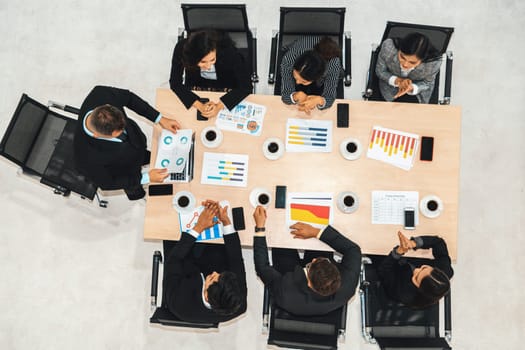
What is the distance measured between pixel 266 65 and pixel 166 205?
1.67 meters

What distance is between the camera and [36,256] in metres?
3.56

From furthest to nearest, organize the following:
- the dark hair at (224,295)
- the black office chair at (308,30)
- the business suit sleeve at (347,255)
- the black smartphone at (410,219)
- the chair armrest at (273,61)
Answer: the chair armrest at (273,61) < the black office chair at (308,30) < the black smartphone at (410,219) < the business suit sleeve at (347,255) < the dark hair at (224,295)

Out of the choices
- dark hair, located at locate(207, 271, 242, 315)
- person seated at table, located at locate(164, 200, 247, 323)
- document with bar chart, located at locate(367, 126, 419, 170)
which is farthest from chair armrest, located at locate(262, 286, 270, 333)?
document with bar chart, located at locate(367, 126, 419, 170)

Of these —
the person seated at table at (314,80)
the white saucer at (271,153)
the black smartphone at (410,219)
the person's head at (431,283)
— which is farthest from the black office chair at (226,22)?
the person's head at (431,283)

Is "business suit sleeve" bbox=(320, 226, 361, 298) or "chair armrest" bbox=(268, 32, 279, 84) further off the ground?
"chair armrest" bbox=(268, 32, 279, 84)

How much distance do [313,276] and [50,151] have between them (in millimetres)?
2053

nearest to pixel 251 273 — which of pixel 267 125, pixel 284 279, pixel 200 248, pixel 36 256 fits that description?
pixel 200 248

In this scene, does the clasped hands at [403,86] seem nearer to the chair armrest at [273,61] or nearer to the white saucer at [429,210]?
the white saucer at [429,210]

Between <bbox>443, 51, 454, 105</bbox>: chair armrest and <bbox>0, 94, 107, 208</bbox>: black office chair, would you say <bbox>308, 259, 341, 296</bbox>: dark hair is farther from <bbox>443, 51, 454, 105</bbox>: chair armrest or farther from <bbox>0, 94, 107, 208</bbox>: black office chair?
<bbox>0, 94, 107, 208</bbox>: black office chair

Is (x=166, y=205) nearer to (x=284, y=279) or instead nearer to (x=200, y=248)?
(x=200, y=248)

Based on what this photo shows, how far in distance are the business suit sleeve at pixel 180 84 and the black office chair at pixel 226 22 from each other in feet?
0.70

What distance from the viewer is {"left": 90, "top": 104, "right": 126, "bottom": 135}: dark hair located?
96.7 inches

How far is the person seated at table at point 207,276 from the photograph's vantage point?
2.34 metres

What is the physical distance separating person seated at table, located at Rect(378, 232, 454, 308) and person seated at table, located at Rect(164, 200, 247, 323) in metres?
0.92
